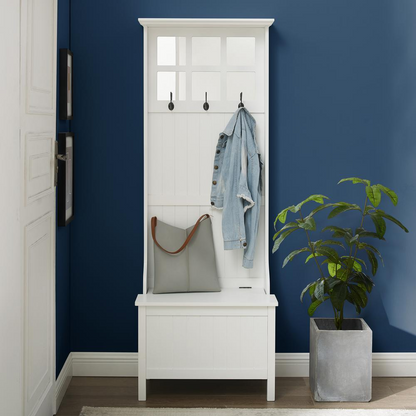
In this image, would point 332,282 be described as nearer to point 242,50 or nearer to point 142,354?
point 142,354

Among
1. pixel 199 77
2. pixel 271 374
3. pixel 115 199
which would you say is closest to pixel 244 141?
pixel 199 77

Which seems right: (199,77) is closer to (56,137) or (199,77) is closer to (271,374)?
(56,137)

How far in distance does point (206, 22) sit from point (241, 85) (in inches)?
15.3

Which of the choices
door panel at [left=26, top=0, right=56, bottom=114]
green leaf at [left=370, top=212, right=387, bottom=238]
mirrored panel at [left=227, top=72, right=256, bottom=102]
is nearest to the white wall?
door panel at [left=26, top=0, right=56, bottom=114]

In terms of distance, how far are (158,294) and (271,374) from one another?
720 mm

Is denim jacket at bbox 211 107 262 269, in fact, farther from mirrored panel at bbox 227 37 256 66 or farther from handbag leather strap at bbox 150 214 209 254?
mirrored panel at bbox 227 37 256 66

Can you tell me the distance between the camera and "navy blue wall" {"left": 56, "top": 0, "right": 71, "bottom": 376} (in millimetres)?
3170

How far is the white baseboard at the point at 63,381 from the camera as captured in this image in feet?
10.3

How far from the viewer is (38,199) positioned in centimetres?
267

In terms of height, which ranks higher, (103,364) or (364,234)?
(364,234)

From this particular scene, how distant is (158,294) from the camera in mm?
3320

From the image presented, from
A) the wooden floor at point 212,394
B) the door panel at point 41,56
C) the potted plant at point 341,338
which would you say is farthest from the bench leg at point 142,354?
the door panel at point 41,56

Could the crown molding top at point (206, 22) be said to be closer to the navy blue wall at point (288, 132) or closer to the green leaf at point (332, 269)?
the navy blue wall at point (288, 132)

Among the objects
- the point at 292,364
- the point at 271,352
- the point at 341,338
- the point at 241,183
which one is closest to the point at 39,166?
the point at 241,183
